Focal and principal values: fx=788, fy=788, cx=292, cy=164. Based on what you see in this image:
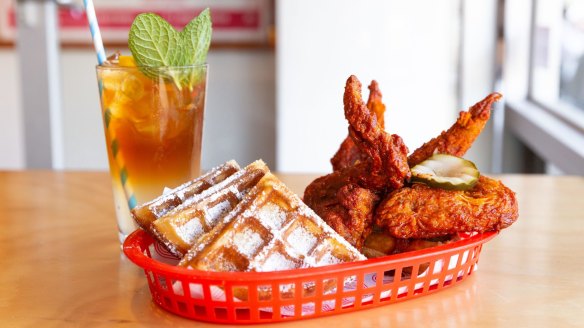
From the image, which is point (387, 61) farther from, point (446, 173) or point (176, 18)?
point (446, 173)

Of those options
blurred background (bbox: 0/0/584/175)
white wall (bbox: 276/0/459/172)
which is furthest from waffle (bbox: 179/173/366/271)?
white wall (bbox: 276/0/459/172)

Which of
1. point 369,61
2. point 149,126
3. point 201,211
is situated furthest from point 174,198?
point 369,61

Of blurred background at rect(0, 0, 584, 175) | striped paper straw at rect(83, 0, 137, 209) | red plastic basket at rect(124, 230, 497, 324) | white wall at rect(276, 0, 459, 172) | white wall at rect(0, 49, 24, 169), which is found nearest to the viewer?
red plastic basket at rect(124, 230, 497, 324)

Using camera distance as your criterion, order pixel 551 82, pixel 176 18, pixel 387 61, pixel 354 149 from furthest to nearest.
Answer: pixel 176 18, pixel 387 61, pixel 551 82, pixel 354 149

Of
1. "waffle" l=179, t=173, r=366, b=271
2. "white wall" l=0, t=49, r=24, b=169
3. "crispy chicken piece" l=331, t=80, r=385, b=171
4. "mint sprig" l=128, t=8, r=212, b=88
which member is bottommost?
"white wall" l=0, t=49, r=24, b=169

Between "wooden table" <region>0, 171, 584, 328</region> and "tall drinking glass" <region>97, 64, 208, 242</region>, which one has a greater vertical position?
"tall drinking glass" <region>97, 64, 208, 242</region>

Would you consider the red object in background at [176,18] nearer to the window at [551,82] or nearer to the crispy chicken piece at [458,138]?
the window at [551,82]

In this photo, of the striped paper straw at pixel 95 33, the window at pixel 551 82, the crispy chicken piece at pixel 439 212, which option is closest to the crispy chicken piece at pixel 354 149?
the crispy chicken piece at pixel 439 212

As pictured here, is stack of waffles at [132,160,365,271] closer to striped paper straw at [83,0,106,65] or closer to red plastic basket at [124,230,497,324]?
red plastic basket at [124,230,497,324]
